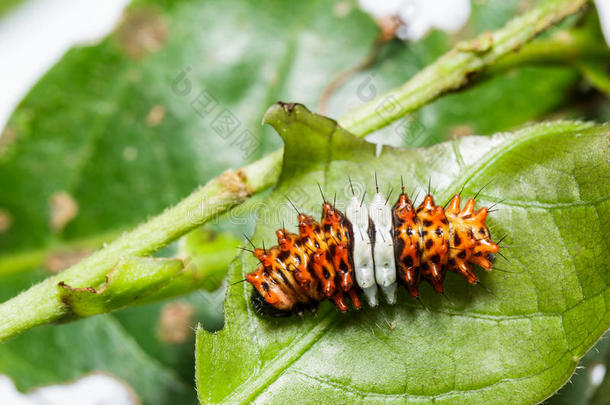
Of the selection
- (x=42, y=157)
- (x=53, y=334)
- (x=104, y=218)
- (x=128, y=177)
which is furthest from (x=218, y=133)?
(x=53, y=334)

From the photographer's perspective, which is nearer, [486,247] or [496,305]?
[486,247]

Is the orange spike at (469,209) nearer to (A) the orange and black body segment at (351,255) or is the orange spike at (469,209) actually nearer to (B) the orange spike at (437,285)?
(A) the orange and black body segment at (351,255)

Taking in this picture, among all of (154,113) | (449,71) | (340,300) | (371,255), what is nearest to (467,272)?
(371,255)

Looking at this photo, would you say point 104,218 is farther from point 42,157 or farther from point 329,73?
point 329,73

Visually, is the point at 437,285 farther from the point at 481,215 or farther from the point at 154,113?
the point at 154,113

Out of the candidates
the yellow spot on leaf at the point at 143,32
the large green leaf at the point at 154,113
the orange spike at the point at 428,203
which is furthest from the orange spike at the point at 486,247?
the yellow spot on leaf at the point at 143,32

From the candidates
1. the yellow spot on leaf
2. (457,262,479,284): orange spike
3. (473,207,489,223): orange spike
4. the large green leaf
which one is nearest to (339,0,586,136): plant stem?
(473,207,489,223): orange spike

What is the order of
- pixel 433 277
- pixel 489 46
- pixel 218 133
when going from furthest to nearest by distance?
pixel 218 133
pixel 489 46
pixel 433 277
